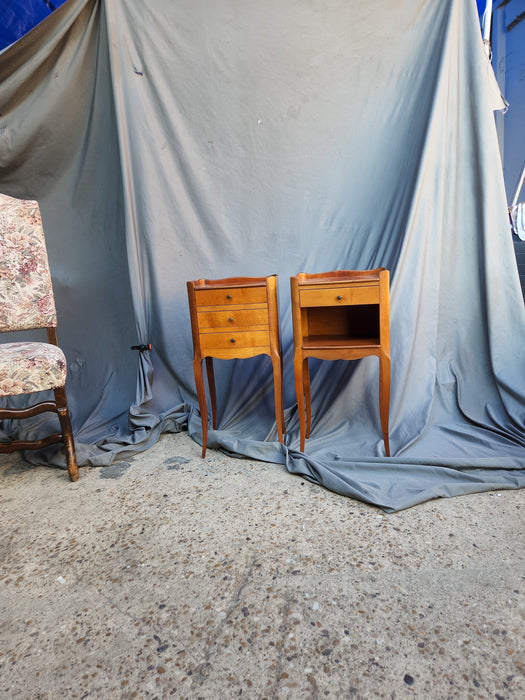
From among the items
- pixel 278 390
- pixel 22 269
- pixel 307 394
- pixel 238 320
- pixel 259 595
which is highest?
pixel 22 269

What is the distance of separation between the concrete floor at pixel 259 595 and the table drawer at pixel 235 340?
602 millimetres

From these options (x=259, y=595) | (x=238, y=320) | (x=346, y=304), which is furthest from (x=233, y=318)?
(x=259, y=595)

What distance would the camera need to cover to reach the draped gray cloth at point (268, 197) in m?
2.01

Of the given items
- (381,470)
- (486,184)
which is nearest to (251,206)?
(486,184)

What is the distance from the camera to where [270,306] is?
1.82 meters

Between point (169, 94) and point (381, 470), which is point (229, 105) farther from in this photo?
point (381, 470)

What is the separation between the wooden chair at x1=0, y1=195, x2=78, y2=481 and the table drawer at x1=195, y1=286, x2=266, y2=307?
64 cm

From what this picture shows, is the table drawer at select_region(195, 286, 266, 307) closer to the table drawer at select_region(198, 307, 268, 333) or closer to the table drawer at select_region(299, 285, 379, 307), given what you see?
the table drawer at select_region(198, 307, 268, 333)

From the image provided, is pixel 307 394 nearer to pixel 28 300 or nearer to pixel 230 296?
pixel 230 296

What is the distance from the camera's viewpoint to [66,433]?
1.79m

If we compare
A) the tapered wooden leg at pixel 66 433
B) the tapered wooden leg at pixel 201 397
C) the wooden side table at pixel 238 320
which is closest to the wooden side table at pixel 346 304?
the wooden side table at pixel 238 320

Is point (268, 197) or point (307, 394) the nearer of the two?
point (307, 394)

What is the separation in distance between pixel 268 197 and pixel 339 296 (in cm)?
90

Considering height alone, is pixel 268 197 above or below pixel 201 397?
above
